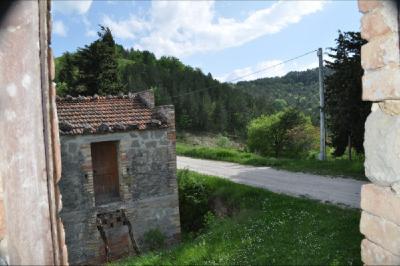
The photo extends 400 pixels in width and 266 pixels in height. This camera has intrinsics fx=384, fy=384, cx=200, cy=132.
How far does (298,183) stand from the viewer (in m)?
12.5

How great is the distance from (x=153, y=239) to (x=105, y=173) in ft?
7.96

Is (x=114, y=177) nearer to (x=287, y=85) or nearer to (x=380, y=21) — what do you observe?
(x=380, y=21)

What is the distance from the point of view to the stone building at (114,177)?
982 centimetres

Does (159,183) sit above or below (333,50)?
below

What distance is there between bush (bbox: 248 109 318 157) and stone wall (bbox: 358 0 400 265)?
25299 millimetres

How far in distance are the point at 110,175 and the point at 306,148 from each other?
763 inches

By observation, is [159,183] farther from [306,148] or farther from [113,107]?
[306,148]

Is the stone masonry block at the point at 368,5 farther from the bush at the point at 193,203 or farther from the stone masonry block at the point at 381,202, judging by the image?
the bush at the point at 193,203

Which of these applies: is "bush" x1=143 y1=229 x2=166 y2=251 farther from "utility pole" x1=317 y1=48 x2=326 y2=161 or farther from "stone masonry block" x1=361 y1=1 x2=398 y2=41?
"utility pole" x1=317 y1=48 x2=326 y2=161

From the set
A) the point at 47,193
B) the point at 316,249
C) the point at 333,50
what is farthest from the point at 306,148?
the point at 47,193

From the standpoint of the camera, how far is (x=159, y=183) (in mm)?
10984

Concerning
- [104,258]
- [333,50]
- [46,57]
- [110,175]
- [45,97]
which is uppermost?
[333,50]

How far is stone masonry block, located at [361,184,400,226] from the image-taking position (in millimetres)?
2262

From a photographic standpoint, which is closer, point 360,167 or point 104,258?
point 104,258
